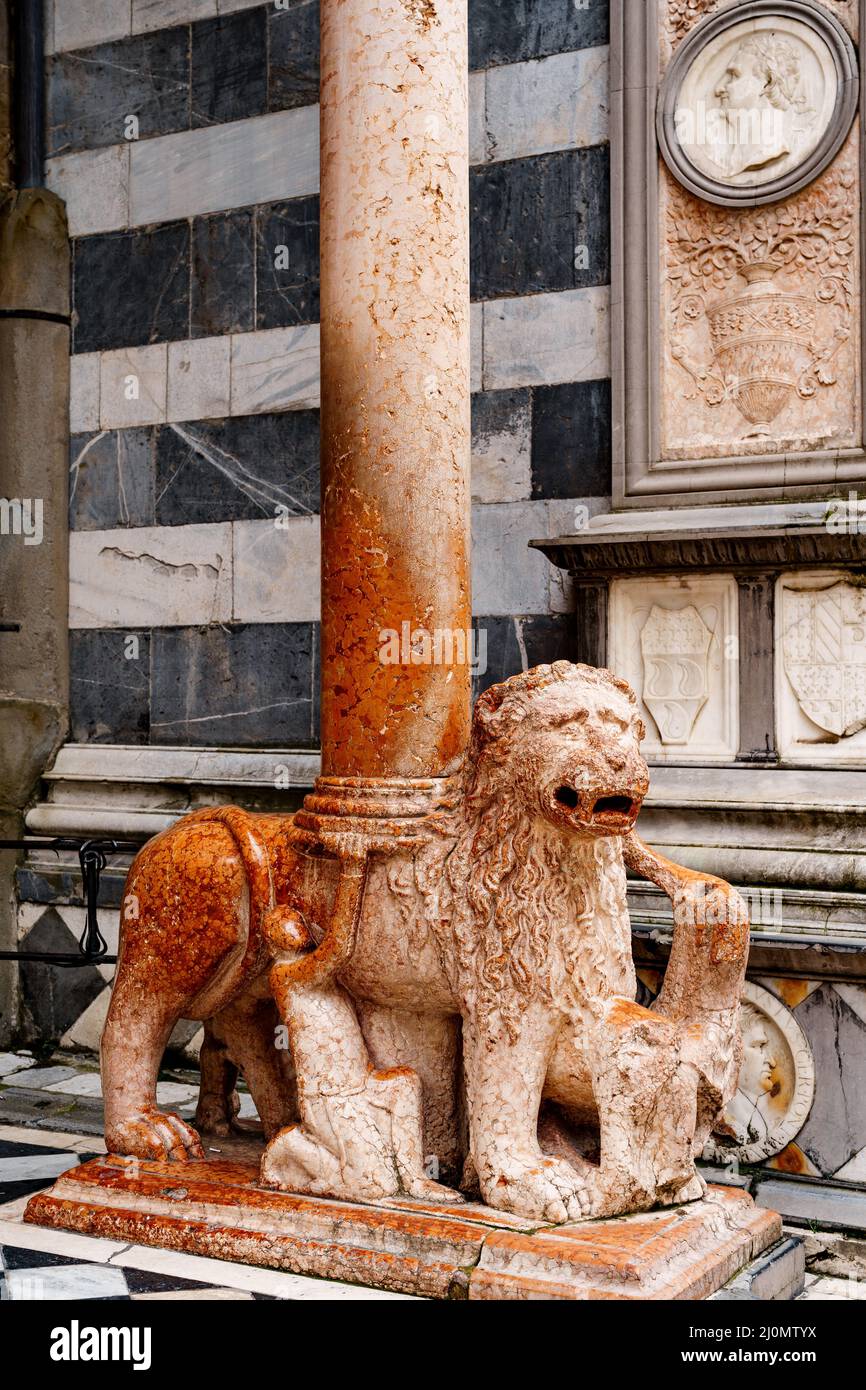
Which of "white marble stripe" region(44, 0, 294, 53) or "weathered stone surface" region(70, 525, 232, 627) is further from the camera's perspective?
"white marble stripe" region(44, 0, 294, 53)

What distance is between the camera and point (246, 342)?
574 cm

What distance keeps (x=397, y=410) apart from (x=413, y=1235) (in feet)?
6.22

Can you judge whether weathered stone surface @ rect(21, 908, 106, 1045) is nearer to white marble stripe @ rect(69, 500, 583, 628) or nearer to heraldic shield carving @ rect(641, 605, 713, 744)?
white marble stripe @ rect(69, 500, 583, 628)

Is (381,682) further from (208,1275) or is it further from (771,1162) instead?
(771,1162)

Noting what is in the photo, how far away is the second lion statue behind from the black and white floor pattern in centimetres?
25

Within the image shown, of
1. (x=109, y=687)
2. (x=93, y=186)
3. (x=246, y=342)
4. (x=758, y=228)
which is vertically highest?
(x=93, y=186)

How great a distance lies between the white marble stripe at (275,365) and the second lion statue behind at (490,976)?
2.02 m

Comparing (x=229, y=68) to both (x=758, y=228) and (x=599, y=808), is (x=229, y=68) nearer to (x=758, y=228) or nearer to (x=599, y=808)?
(x=758, y=228)

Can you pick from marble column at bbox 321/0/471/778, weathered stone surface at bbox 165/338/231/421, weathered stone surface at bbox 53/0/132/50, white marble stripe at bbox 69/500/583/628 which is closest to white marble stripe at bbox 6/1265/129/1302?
marble column at bbox 321/0/471/778

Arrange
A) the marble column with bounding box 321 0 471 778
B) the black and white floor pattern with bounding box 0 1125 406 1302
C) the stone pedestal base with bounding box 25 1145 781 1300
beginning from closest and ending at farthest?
1. the stone pedestal base with bounding box 25 1145 781 1300
2. the black and white floor pattern with bounding box 0 1125 406 1302
3. the marble column with bounding box 321 0 471 778

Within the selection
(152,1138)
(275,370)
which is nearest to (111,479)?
(275,370)

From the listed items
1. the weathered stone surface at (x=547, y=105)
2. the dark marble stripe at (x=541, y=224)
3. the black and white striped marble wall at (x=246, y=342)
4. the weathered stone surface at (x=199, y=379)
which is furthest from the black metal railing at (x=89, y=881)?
the weathered stone surface at (x=547, y=105)

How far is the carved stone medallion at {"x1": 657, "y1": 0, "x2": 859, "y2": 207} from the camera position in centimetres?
460

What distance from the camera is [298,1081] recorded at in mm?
3424
